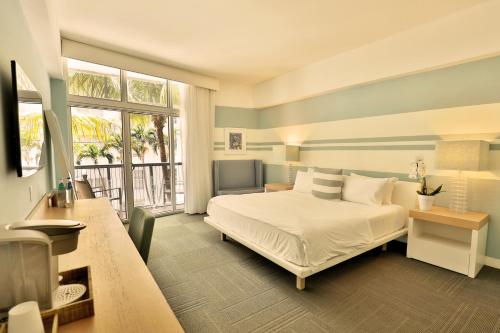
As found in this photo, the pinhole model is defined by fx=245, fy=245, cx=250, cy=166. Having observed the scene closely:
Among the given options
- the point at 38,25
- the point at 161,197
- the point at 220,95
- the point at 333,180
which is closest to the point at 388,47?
the point at 333,180

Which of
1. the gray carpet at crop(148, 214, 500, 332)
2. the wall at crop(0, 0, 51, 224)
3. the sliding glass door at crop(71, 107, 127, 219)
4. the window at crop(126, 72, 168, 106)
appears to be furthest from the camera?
the window at crop(126, 72, 168, 106)

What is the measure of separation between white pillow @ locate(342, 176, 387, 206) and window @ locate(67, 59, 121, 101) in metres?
4.03

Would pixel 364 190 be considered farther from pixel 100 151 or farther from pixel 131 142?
pixel 100 151

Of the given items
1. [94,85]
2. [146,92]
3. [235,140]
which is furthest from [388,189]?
[94,85]

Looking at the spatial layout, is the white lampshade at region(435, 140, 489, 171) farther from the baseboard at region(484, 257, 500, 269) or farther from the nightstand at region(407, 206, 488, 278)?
the baseboard at region(484, 257, 500, 269)

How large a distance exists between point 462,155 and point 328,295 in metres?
2.04

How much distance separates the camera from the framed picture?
18.0 ft

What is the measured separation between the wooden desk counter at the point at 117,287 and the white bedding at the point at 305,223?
141 centimetres

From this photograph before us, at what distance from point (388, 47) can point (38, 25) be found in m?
3.91

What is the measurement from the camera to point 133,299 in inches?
36.7

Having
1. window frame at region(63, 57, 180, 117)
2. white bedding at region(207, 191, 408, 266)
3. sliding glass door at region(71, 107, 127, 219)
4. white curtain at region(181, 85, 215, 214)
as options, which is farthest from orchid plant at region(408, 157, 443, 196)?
sliding glass door at region(71, 107, 127, 219)

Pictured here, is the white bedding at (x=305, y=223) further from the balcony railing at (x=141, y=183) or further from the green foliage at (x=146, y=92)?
the green foliage at (x=146, y=92)

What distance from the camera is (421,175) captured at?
3.05 metres

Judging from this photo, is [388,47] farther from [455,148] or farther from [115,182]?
[115,182]
